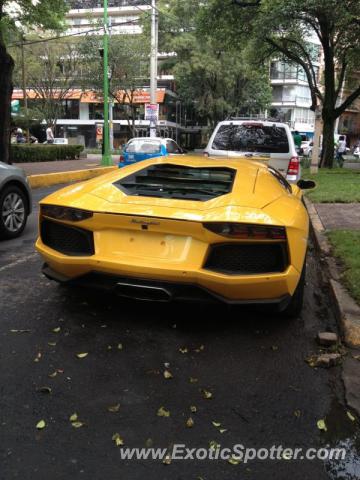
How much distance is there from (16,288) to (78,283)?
4.22ft

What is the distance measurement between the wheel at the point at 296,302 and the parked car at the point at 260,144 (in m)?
5.21

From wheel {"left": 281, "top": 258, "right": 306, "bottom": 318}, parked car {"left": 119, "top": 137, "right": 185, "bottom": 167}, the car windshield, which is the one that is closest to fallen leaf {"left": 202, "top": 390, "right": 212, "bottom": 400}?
wheel {"left": 281, "top": 258, "right": 306, "bottom": 318}

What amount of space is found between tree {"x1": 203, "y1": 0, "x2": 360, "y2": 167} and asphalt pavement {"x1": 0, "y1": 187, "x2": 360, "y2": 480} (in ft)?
42.4

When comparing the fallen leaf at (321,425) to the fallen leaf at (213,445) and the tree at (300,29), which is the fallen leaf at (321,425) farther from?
the tree at (300,29)

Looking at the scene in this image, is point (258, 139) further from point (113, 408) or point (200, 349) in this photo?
point (113, 408)

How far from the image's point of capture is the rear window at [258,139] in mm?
9359

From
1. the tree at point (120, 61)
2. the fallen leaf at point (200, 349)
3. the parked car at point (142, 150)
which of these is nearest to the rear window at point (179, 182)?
the fallen leaf at point (200, 349)

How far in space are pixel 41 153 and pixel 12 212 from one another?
658 inches

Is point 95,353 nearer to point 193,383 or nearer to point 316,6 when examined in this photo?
point 193,383

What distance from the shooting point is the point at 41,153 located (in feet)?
75.2

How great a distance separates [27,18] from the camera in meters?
17.0

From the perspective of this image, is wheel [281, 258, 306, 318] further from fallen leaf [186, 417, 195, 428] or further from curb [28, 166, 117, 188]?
curb [28, 166, 117, 188]

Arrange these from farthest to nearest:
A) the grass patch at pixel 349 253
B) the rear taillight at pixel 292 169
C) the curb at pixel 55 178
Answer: the curb at pixel 55 178
the rear taillight at pixel 292 169
the grass patch at pixel 349 253

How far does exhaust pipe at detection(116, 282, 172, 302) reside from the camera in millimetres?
3607
